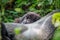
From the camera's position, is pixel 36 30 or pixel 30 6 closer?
pixel 36 30

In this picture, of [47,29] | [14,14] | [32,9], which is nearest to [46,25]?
[47,29]

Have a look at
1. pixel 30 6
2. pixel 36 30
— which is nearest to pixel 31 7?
pixel 30 6

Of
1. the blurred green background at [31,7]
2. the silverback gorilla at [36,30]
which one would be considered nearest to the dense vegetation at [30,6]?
the blurred green background at [31,7]

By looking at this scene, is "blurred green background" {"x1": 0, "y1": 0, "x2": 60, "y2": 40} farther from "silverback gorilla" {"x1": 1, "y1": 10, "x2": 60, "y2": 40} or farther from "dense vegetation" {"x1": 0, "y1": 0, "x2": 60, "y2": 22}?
"silverback gorilla" {"x1": 1, "y1": 10, "x2": 60, "y2": 40}

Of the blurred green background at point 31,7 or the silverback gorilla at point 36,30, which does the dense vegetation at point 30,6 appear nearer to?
the blurred green background at point 31,7

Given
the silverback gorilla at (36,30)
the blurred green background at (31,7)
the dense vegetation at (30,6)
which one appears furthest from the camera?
the silverback gorilla at (36,30)

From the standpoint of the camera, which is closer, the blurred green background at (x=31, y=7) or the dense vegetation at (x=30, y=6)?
the blurred green background at (x=31, y=7)

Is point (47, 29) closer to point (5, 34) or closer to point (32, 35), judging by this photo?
point (32, 35)

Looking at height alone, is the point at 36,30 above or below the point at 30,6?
above

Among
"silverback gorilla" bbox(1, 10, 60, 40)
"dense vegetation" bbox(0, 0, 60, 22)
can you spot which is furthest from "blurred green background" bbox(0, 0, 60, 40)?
"silverback gorilla" bbox(1, 10, 60, 40)

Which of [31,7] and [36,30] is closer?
[36,30]

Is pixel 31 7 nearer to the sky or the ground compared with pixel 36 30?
nearer to the ground

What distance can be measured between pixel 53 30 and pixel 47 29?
0.08 m

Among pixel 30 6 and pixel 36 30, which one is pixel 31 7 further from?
pixel 36 30
